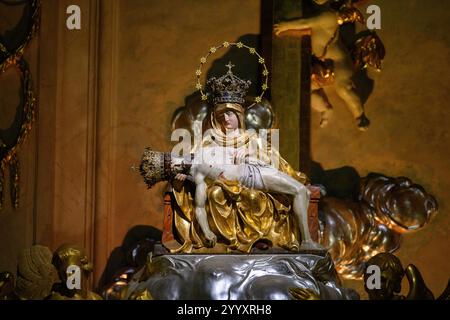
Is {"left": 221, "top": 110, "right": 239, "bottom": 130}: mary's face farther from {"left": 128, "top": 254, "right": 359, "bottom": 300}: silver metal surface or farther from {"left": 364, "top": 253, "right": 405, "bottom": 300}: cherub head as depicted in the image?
{"left": 364, "top": 253, "right": 405, "bottom": 300}: cherub head

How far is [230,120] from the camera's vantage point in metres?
6.89

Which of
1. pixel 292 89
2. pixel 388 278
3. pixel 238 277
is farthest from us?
pixel 292 89

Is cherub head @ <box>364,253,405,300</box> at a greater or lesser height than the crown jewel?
lesser

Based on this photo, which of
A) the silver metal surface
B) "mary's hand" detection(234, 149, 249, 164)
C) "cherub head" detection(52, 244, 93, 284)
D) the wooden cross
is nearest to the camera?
the silver metal surface

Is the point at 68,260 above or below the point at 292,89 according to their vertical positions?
below

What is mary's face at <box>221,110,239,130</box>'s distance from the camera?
6895mm

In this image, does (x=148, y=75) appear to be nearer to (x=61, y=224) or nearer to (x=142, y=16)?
(x=142, y=16)

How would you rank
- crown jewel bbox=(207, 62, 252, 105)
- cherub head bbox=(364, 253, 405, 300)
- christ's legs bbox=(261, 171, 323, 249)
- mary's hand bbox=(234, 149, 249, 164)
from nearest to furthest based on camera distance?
1. cherub head bbox=(364, 253, 405, 300)
2. christ's legs bbox=(261, 171, 323, 249)
3. mary's hand bbox=(234, 149, 249, 164)
4. crown jewel bbox=(207, 62, 252, 105)

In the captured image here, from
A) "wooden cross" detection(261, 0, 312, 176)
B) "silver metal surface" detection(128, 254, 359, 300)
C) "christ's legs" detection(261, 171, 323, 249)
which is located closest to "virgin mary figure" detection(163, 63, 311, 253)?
"christ's legs" detection(261, 171, 323, 249)

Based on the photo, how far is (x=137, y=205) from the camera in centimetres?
789

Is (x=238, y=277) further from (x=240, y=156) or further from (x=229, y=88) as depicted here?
(x=229, y=88)

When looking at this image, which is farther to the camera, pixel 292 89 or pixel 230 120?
pixel 292 89

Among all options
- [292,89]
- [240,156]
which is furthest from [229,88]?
[292,89]

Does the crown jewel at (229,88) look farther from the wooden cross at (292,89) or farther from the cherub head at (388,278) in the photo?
the cherub head at (388,278)
